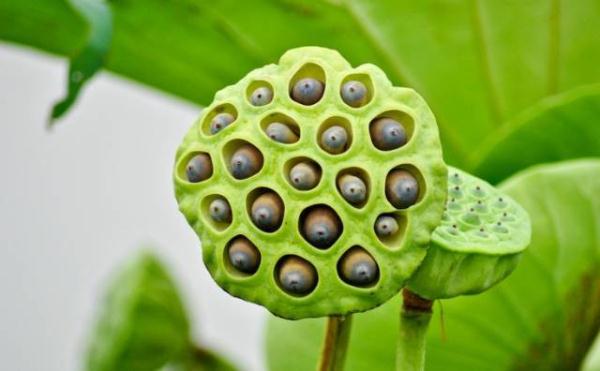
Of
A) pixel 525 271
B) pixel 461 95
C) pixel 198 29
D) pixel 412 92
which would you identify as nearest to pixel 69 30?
pixel 198 29

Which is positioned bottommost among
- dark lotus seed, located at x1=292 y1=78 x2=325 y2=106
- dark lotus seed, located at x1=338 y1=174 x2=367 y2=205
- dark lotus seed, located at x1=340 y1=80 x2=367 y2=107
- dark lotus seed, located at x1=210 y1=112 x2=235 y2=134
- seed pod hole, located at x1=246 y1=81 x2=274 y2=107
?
dark lotus seed, located at x1=210 y1=112 x2=235 y2=134

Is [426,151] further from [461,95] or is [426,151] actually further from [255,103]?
[461,95]

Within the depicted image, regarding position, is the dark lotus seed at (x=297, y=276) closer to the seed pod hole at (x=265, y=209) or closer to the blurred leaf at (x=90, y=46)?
the seed pod hole at (x=265, y=209)

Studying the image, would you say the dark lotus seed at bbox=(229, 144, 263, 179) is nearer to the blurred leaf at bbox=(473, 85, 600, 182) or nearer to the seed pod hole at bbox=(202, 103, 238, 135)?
the seed pod hole at bbox=(202, 103, 238, 135)

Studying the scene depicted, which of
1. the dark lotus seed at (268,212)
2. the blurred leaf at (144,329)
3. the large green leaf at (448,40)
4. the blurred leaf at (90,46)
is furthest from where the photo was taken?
the blurred leaf at (144,329)

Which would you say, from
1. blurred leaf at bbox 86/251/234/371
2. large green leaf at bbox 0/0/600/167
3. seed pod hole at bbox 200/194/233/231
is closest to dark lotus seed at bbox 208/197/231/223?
seed pod hole at bbox 200/194/233/231

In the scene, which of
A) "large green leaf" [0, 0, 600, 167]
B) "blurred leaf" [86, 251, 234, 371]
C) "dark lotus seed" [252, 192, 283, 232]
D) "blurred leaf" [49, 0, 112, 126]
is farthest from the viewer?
"blurred leaf" [86, 251, 234, 371]

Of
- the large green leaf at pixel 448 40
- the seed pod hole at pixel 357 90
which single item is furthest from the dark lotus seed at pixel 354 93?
the large green leaf at pixel 448 40

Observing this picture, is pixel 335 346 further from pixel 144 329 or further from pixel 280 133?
pixel 144 329

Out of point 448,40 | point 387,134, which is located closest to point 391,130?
point 387,134
